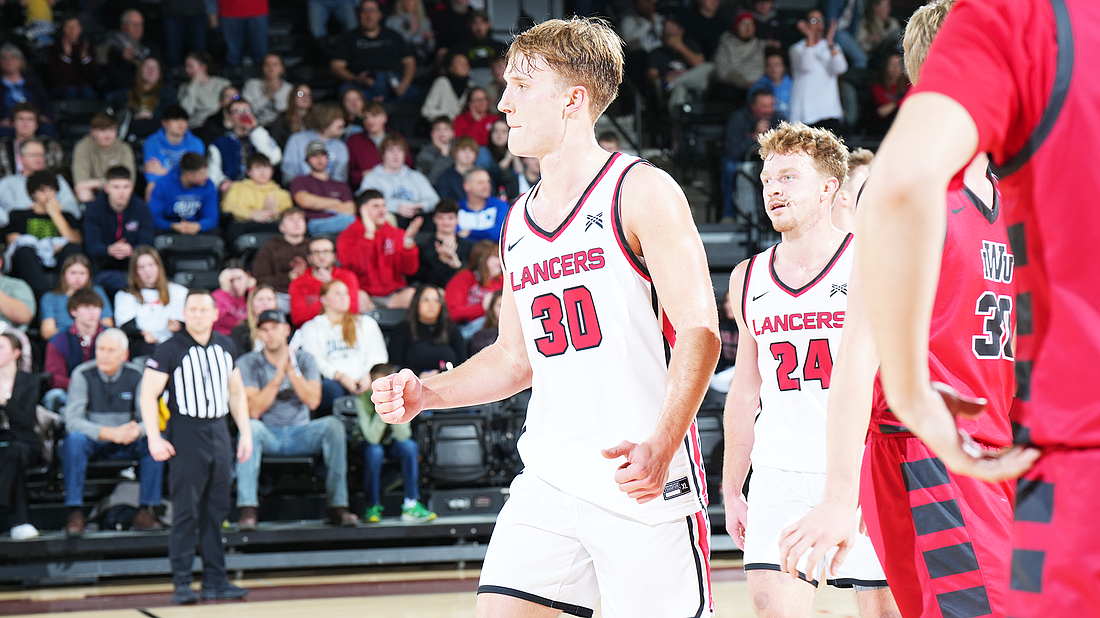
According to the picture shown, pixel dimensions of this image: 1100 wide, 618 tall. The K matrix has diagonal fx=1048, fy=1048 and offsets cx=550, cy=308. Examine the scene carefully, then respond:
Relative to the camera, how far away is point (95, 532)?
802 cm

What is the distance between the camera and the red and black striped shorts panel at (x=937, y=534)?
8.61 ft

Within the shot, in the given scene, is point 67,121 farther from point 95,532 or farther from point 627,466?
point 627,466

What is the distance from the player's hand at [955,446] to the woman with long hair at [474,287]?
26.7 ft

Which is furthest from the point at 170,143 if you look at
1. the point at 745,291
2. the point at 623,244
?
the point at 623,244

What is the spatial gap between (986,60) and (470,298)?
328 inches

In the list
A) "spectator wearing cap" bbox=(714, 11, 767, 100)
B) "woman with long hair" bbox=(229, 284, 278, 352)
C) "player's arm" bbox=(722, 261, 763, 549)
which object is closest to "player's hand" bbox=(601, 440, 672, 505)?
"player's arm" bbox=(722, 261, 763, 549)

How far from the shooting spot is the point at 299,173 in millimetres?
11102

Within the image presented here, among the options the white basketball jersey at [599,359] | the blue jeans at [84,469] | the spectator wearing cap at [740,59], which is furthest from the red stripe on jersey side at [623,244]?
the spectator wearing cap at [740,59]

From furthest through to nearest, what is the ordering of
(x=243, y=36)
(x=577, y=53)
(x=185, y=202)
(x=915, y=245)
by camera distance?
(x=243, y=36)
(x=185, y=202)
(x=577, y=53)
(x=915, y=245)

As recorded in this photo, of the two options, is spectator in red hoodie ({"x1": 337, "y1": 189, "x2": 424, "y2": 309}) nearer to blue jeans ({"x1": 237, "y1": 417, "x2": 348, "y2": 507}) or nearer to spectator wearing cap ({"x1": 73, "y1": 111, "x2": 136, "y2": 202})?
blue jeans ({"x1": 237, "y1": 417, "x2": 348, "y2": 507})

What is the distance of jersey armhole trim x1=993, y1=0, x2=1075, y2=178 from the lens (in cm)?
145

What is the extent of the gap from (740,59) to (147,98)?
713 centimetres

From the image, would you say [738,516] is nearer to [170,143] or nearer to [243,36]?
[170,143]

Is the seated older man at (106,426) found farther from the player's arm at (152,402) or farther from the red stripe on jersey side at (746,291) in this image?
the red stripe on jersey side at (746,291)
